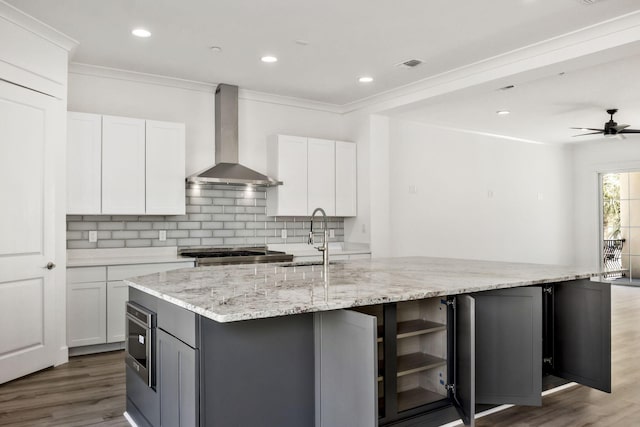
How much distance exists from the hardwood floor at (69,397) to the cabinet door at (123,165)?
1426 millimetres

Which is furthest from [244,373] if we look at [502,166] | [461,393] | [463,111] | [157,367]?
[502,166]

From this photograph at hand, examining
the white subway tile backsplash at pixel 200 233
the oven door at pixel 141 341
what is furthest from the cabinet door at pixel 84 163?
the oven door at pixel 141 341

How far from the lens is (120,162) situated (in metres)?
4.68

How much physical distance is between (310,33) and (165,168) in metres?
1.98

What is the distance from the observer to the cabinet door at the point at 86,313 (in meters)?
4.25

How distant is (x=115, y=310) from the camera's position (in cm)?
442

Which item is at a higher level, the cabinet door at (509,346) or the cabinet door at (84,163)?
the cabinet door at (84,163)

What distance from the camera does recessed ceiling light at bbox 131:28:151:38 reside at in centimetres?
390

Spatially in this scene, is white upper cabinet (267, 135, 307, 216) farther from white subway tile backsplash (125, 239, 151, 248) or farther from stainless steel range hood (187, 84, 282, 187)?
white subway tile backsplash (125, 239, 151, 248)

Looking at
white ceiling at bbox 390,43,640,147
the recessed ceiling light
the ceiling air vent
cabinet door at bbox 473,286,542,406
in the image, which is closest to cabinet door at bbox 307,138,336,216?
white ceiling at bbox 390,43,640,147

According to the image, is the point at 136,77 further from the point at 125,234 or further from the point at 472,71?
the point at 472,71

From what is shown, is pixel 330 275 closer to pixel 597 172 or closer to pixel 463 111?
pixel 463 111

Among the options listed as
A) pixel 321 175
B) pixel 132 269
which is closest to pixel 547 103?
pixel 321 175

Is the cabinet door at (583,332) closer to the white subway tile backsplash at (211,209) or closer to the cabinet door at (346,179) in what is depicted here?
the cabinet door at (346,179)
